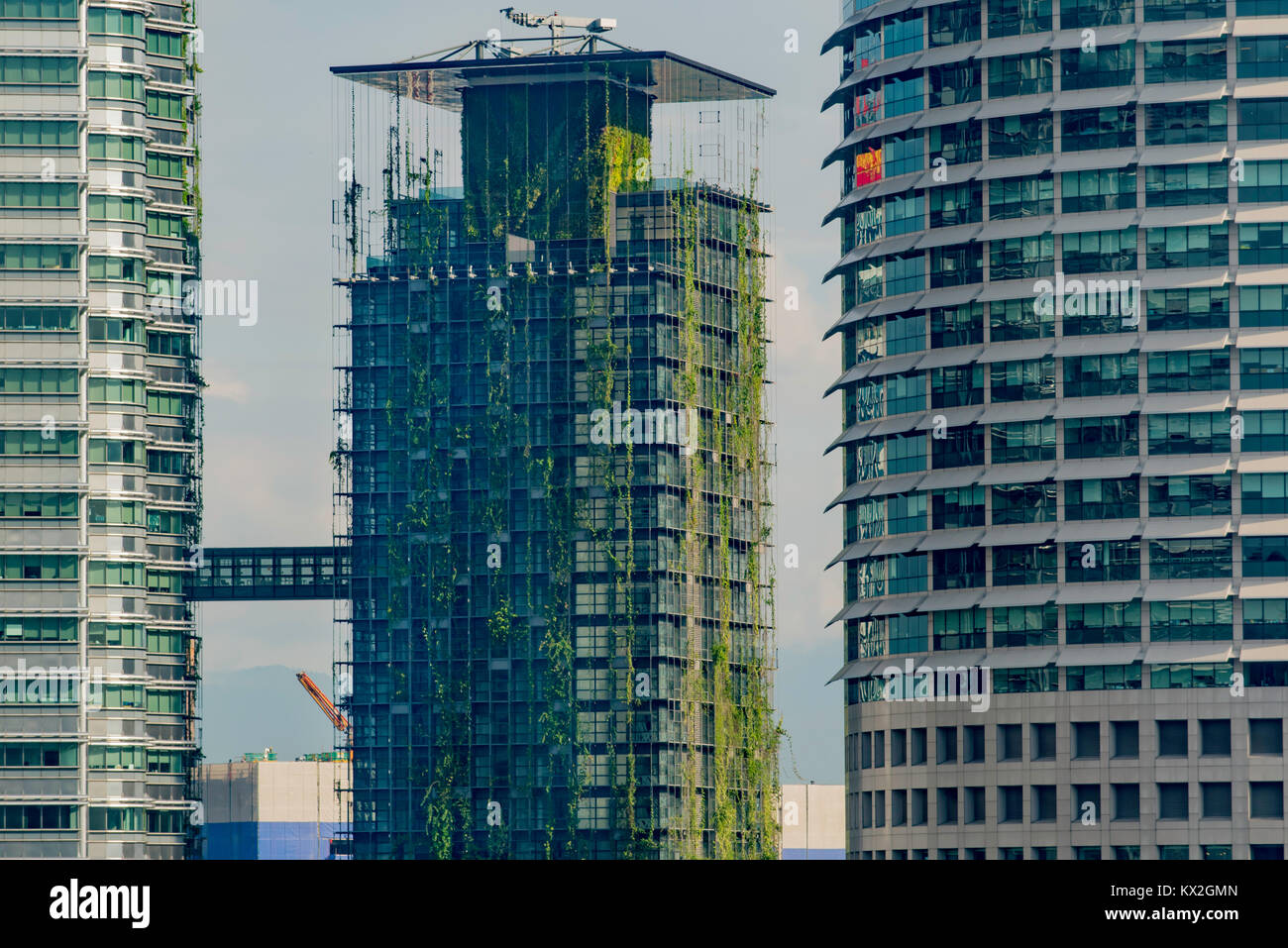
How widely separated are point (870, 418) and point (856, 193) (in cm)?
1836

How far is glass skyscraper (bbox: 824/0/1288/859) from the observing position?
558 ft

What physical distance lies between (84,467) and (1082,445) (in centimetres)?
7732

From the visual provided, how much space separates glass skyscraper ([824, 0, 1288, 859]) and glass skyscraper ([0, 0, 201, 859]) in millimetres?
57523

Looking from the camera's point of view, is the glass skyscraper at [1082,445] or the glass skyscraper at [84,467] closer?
the glass skyscraper at [1082,445]

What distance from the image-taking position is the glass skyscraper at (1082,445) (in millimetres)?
170000

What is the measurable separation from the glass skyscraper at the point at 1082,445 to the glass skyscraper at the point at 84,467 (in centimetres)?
5752

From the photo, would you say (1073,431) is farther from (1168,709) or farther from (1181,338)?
(1168,709)

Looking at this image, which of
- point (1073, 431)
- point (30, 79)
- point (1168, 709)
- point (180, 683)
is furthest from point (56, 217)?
point (1168, 709)

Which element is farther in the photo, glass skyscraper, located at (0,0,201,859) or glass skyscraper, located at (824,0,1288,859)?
glass skyscraper, located at (0,0,201,859)

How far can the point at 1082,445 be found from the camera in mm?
175125

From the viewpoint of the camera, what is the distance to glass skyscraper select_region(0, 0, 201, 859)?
183 metres
